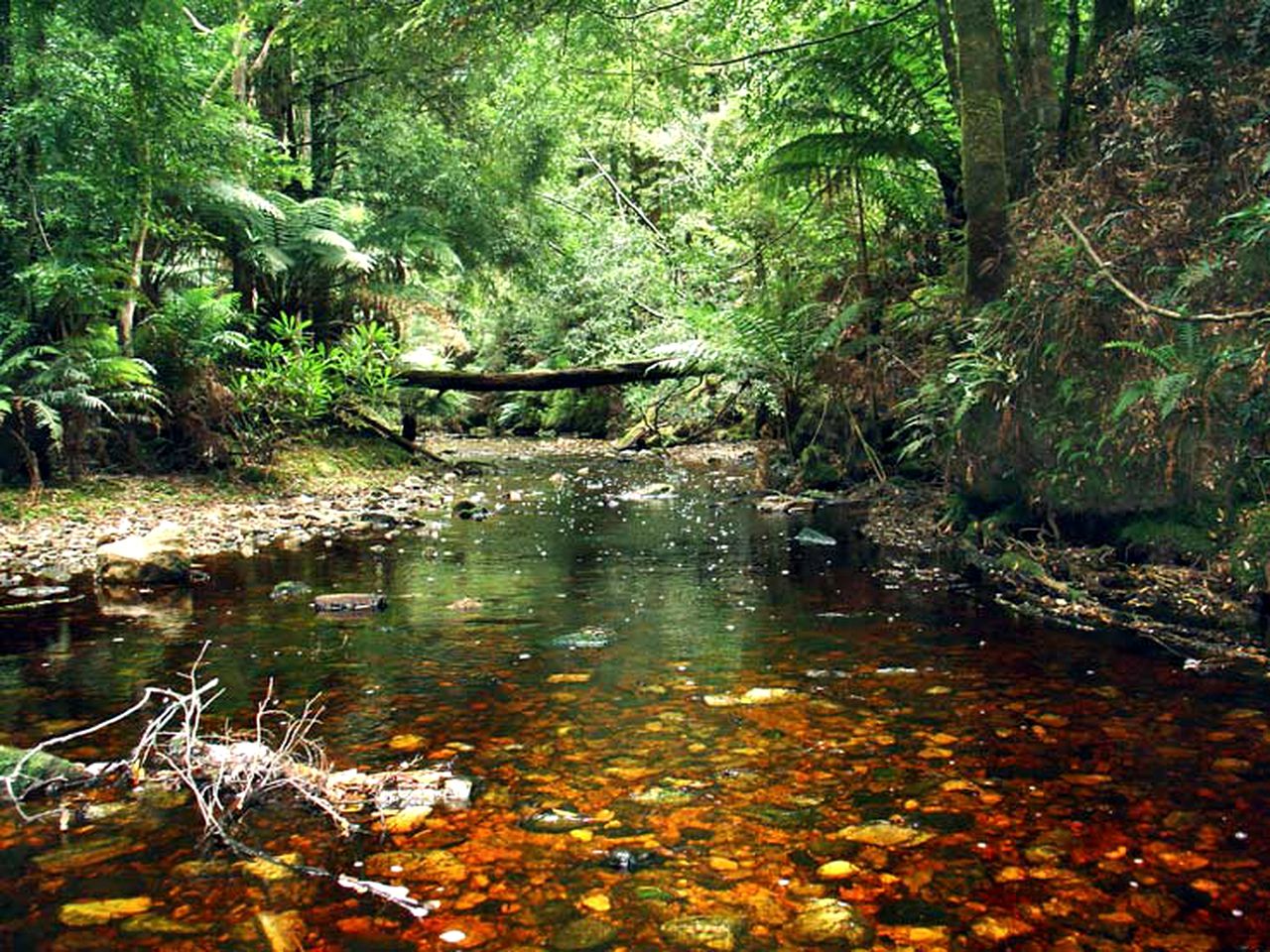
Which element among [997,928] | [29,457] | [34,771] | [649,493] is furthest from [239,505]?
[997,928]

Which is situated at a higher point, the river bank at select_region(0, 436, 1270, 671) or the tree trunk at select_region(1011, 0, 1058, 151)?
the tree trunk at select_region(1011, 0, 1058, 151)

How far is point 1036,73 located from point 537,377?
8.92m

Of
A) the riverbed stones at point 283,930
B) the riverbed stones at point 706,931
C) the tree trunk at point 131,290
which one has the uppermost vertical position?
the tree trunk at point 131,290

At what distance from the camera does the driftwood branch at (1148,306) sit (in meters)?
3.89

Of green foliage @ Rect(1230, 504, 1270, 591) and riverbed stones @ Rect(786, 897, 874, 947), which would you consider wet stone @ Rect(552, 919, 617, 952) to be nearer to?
riverbed stones @ Rect(786, 897, 874, 947)

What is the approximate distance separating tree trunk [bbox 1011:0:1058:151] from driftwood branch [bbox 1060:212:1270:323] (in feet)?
5.88

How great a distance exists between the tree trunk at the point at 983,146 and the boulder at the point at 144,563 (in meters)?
5.76

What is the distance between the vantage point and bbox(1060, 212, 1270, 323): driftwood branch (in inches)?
153

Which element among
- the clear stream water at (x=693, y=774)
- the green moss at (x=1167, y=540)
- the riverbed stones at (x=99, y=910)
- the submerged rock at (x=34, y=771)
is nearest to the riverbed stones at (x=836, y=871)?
the clear stream water at (x=693, y=774)

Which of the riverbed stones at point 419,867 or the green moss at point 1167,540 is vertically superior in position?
the green moss at point 1167,540

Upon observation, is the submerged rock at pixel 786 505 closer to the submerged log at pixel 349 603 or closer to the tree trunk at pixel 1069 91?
the tree trunk at pixel 1069 91

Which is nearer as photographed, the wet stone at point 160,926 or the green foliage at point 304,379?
the wet stone at point 160,926

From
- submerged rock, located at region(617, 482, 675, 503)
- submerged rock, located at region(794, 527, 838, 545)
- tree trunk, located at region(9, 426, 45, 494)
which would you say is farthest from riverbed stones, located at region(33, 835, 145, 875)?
submerged rock, located at region(617, 482, 675, 503)

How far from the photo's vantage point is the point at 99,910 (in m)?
2.16
